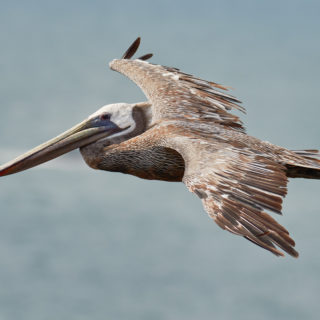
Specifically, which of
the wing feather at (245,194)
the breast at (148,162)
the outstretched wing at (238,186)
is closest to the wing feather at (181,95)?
the breast at (148,162)

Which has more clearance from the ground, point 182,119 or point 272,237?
point 182,119

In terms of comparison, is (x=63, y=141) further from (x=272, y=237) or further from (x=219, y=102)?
(x=272, y=237)

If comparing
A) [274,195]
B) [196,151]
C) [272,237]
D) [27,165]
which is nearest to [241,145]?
[196,151]

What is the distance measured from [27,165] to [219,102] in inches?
119

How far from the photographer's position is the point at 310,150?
12.1m

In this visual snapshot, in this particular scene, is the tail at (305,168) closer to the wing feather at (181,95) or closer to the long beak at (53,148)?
the wing feather at (181,95)

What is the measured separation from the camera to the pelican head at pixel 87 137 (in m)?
12.4

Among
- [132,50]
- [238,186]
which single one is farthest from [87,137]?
[238,186]

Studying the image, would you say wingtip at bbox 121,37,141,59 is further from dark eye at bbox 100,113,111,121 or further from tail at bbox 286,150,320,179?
tail at bbox 286,150,320,179

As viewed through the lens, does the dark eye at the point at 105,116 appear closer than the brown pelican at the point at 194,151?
No

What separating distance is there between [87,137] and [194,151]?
8.78ft

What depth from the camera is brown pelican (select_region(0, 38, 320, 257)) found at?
9.01 meters

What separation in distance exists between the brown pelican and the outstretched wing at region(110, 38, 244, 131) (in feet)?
0.05

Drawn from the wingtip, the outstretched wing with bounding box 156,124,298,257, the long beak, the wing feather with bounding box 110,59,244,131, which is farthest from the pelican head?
the wingtip
